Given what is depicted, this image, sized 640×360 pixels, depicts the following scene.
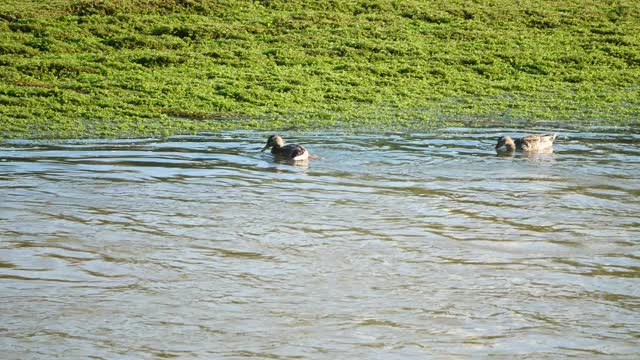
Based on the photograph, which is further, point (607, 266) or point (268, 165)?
point (268, 165)

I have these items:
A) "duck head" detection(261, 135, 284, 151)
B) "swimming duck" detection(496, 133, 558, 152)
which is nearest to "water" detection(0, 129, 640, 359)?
"swimming duck" detection(496, 133, 558, 152)

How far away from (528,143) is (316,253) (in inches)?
210

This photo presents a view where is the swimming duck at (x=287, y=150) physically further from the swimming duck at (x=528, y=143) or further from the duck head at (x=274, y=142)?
the swimming duck at (x=528, y=143)

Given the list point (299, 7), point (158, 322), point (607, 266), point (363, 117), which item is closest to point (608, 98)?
point (363, 117)

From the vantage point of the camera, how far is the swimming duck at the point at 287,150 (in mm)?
12984

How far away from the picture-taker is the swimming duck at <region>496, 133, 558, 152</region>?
1380cm

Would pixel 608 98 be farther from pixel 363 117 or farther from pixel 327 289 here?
pixel 327 289

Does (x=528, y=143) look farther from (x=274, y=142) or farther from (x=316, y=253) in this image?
(x=316, y=253)

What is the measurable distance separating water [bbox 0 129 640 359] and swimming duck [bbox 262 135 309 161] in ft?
0.66

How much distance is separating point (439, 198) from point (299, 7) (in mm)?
10278

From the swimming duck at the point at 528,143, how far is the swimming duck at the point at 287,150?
250cm

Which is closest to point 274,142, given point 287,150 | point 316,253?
point 287,150

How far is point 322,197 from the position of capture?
37.0ft

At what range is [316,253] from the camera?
922cm
